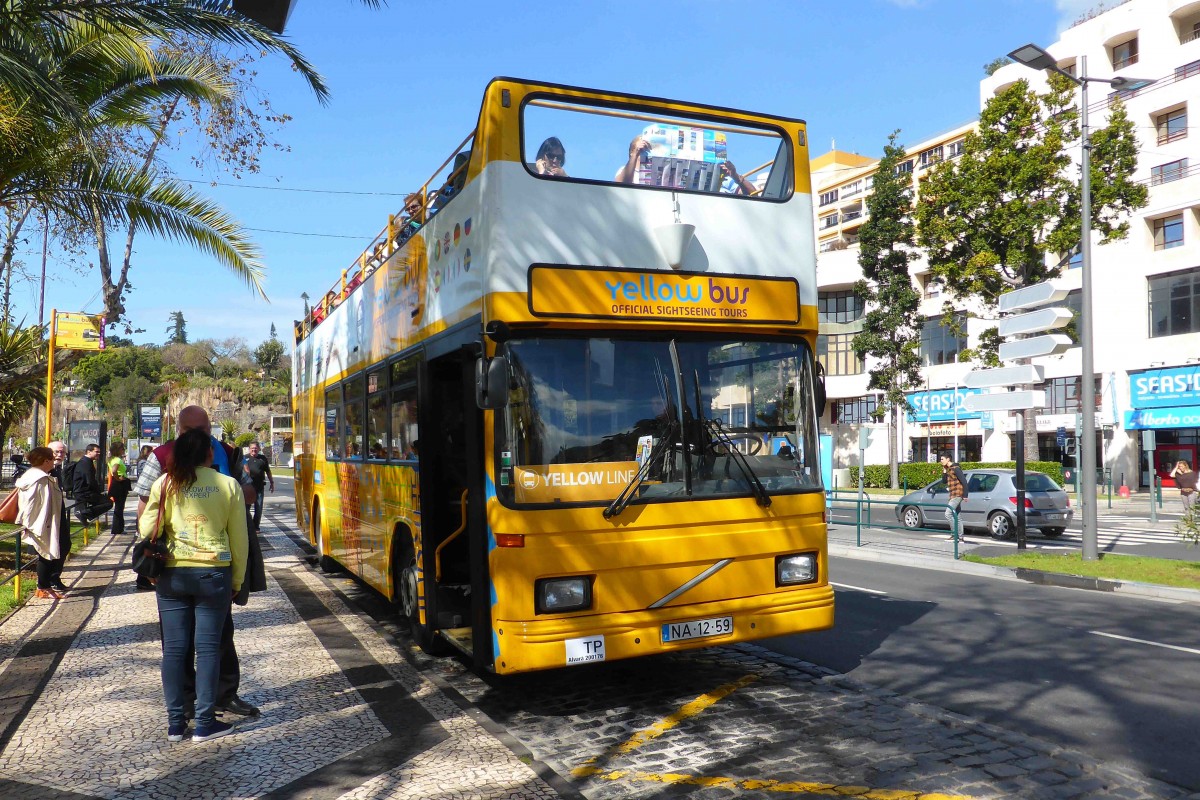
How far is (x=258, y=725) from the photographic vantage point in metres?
5.77

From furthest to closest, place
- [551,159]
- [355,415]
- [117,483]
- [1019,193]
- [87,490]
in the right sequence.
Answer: [1019,193]
[117,483]
[87,490]
[355,415]
[551,159]

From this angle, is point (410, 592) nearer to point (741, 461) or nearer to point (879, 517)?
point (741, 461)

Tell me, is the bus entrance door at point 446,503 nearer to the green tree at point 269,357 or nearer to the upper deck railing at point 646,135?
the upper deck railing at point 646,135

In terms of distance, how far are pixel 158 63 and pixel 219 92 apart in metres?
0.77

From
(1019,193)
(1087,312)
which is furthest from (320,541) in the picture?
(1019,193)

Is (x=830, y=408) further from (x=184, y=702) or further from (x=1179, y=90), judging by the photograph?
(x=184, y=702)

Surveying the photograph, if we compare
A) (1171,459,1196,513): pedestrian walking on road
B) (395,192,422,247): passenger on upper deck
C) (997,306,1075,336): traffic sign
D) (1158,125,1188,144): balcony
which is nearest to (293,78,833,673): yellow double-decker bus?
(395,192,422,247): passenger on upper deck

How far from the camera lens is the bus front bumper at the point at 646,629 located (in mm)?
5594

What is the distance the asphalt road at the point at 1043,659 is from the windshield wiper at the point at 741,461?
75.0 inches

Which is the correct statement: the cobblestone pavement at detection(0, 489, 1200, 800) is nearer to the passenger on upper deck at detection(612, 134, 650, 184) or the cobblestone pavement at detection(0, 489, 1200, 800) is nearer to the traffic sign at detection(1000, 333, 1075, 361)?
the passenger on upper deck at detection(612, 134, 650, 184)

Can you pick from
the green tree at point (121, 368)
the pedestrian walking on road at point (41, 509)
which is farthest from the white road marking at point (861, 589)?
the green tree at point (121, 368)

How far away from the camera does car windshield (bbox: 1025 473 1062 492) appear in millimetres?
20398

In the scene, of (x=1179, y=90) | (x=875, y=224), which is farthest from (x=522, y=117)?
(x=1179, y=90)

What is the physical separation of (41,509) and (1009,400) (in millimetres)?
13620
